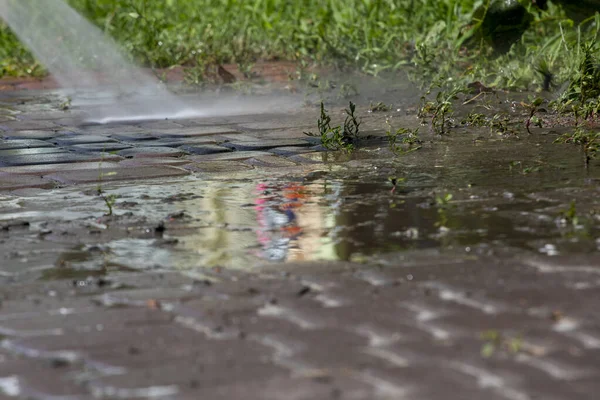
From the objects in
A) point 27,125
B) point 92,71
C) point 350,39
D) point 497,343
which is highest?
point 350,39

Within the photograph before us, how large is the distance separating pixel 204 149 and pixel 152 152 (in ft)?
0.92

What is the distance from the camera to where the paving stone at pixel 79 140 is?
Answer: 20.5 feet

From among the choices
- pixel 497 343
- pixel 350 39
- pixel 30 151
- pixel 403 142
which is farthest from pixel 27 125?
pixel 497 343

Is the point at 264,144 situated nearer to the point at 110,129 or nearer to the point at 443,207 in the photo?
the point at 110,129

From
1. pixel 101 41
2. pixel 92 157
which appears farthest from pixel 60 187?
pixel 101 41

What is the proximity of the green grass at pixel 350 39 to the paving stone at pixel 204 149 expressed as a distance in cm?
205

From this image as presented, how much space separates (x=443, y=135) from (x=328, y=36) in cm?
388

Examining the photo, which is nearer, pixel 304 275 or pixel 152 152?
pixel 304 275

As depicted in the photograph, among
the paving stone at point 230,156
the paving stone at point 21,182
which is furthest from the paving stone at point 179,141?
the paving stone at point 21,182

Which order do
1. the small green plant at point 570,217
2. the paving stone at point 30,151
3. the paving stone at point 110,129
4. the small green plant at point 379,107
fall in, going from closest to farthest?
the small green plant at point 570,217 → the paving stone at point 30,151 → the paving stone at point 110,129 → the small green plant at point 379,107

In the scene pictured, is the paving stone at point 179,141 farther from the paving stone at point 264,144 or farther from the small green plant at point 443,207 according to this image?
the small green plant at point 443,207

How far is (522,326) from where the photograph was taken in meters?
2.74

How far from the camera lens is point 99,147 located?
605 centimetres

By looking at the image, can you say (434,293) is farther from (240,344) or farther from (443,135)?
(443,135)
